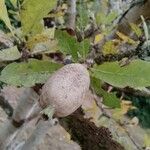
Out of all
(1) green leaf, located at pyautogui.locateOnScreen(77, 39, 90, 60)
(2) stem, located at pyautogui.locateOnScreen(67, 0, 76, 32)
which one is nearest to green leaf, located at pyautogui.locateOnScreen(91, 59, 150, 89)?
(1) green leaf, located at pyautogui.locateOnScreen(77, 39, 90, 60)

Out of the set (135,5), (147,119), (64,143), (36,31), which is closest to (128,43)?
(135,5)

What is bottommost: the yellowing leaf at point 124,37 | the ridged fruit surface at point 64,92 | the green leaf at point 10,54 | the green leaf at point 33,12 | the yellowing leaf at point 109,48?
the yellowing leaf at point 124,37

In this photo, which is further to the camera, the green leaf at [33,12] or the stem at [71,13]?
the stem at [71,13]

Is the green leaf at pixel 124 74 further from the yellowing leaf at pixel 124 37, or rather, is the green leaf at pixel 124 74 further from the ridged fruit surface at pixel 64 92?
the yellowing leaf at pixel 124 37

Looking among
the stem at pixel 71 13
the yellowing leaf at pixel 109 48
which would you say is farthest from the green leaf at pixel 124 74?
the stem at pixel 71 13

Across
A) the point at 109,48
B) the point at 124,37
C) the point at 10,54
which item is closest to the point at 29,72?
the point at 10,54

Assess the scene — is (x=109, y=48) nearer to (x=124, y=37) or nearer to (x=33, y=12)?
(x=124, y=37)

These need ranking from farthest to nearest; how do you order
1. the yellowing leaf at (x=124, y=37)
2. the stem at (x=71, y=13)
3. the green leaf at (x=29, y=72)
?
the stem at (x=71, y=13)
the yellowing leaf at (x=124, y=37)
the green leaf at (x=29, y=72)

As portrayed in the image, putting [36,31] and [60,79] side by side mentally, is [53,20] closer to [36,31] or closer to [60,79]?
[36,31]
